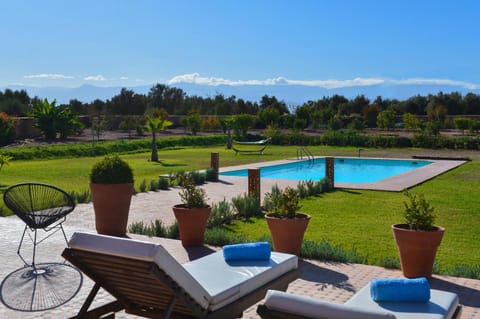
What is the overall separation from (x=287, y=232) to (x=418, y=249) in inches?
63.1

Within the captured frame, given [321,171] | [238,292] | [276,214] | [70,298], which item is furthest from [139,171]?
[238,292]

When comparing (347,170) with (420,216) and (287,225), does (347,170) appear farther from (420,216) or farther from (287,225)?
(420,216)

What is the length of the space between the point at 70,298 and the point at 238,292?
2.18 meters

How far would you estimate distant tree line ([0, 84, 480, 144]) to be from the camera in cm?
3608

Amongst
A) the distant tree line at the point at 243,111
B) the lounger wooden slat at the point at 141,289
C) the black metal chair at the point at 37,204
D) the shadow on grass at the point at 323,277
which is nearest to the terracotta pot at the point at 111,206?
the black metal chair at the point at 37,204

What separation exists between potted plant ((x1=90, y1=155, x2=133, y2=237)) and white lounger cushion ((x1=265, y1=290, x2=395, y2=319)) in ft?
19.1

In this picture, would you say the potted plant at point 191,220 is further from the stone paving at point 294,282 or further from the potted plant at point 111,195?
the potted plant at point 111,195

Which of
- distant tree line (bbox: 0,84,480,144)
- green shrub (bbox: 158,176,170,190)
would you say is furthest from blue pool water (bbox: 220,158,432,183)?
distant tree line (bbox: 0,84,480,144)

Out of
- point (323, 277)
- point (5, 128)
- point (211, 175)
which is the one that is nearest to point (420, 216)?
point (323, 277)

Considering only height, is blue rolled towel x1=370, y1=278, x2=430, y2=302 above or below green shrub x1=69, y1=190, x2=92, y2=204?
above

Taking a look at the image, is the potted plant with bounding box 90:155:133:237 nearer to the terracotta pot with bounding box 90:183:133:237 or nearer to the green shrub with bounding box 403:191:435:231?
the terracotta pot with bounding box 90:183:133:237

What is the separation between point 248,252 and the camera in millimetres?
5082

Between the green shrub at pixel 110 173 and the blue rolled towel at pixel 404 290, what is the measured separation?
5.46 meters

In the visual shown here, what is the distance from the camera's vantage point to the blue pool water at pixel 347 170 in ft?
67.9
